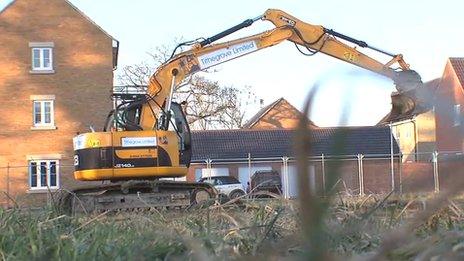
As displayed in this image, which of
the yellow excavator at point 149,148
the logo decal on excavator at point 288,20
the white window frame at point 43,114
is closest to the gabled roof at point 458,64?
the white window frame at point 43,114

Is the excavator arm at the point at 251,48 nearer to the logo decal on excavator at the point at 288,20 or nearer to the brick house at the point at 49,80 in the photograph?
the logo decal on excavator at the point at 288,20

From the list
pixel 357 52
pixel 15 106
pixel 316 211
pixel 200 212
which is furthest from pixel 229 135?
pixel 316 211

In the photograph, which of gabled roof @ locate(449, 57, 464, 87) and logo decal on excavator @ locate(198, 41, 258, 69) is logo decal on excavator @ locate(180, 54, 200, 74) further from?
gabled roof @ locate(449, 57, 464, 87)

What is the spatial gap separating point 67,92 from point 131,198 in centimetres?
2024

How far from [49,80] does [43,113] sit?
169 centimetres

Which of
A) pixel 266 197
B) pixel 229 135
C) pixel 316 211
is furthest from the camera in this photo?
pixel 229 135

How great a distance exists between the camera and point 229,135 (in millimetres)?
45906

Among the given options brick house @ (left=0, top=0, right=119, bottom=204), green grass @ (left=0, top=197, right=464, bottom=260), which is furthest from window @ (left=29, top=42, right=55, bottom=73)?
green grass @ (left=0, top=197, right=464, bottom=260)

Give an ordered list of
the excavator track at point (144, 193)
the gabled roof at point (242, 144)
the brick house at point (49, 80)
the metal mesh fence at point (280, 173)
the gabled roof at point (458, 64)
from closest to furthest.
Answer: the metal mesh fence at point (280, 173) < the excavator track at point (144, 193) < the brick house at point (49, 80) < the gabled roof at point (242, 144) < the gabled roof at point (458, 64)

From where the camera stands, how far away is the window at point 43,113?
111ft

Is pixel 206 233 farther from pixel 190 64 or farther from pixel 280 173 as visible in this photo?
pixel 190 64

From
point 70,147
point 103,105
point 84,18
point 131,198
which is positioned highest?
point 84,18

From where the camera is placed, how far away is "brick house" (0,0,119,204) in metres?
33.5

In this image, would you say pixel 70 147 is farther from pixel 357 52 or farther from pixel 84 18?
pixel 357 52
